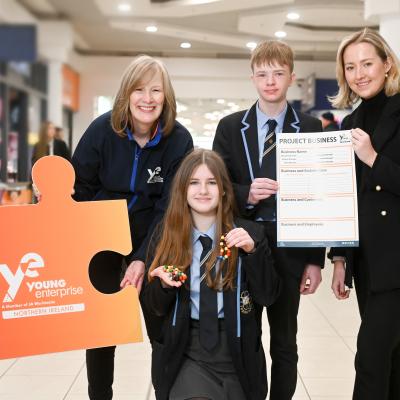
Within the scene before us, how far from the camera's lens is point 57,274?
1.67 meters

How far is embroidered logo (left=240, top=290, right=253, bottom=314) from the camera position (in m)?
1.99

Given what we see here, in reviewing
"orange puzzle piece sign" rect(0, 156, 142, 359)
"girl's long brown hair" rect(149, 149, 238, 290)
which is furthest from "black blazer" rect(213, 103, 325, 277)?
"orange puzzle piece sign" rect(0, 156, 142, 359)

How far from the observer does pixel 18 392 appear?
3.19 meters

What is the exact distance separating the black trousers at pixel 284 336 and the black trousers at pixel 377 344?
343 millimetres

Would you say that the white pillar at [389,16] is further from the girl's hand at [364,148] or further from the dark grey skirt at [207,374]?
the dark grey skirt at [207,374]

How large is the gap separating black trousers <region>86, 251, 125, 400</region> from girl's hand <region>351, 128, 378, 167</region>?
1.00 m

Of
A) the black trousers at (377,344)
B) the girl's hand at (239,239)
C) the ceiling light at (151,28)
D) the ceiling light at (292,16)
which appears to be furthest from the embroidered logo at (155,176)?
the ceiling light at (151,28)

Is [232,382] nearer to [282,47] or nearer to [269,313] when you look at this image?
[269,313]

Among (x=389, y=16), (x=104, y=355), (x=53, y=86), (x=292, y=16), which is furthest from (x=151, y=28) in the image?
(x=104, y=355)

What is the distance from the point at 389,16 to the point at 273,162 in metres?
5.61

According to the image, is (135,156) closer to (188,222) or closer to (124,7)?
(188,222)

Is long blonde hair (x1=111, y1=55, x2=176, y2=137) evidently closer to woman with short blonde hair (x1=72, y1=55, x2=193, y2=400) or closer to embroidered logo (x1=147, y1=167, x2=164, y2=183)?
woman with short blonde hair (x1=72, y1=55, x2=193, y2=400)

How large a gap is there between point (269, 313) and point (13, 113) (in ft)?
27.5

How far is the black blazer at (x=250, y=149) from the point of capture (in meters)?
2.21
